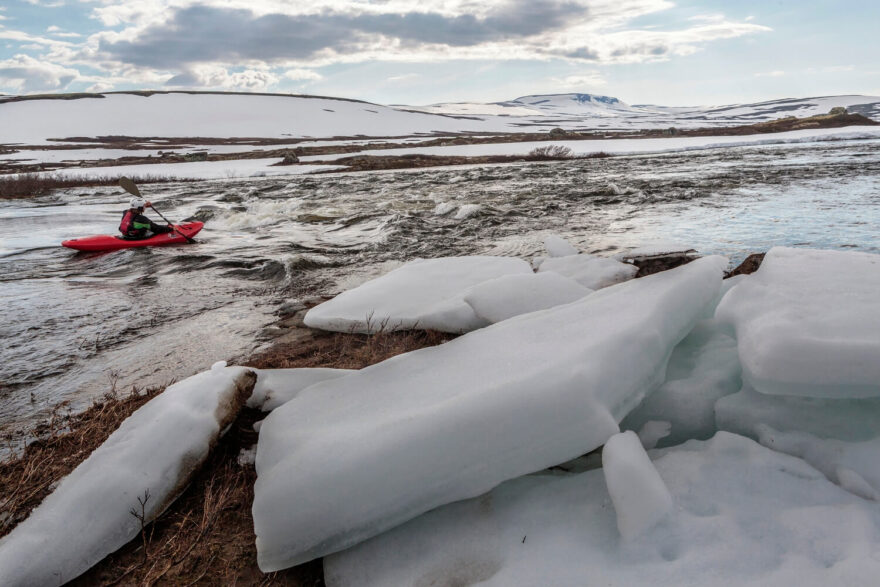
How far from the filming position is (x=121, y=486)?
3037 mm

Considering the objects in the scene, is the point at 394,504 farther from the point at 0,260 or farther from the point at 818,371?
the point at 0,260

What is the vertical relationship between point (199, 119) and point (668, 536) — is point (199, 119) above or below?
above

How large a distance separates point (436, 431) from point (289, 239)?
10791 mm

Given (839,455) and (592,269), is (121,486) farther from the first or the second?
(592,269)

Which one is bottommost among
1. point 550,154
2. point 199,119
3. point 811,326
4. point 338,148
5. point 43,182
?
point 43,182

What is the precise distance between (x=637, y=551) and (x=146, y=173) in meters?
35.6

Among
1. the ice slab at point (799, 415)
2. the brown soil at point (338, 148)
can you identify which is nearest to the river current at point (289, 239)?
the ice slab at point (799, 415)

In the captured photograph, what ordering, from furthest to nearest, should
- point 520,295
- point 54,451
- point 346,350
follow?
point 346,350
point 520,295
point 54,451

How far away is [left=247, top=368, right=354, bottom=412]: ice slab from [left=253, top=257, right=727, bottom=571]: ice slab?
48cm

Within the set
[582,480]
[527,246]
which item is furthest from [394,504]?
[527,246]

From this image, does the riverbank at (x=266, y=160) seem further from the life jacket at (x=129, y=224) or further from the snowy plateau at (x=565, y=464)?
the snowy plateau at (x=565, y=464)

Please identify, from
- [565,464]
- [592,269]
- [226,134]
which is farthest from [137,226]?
[226,134]

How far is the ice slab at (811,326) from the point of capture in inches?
109

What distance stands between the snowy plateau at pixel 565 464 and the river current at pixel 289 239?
7.43 ft
